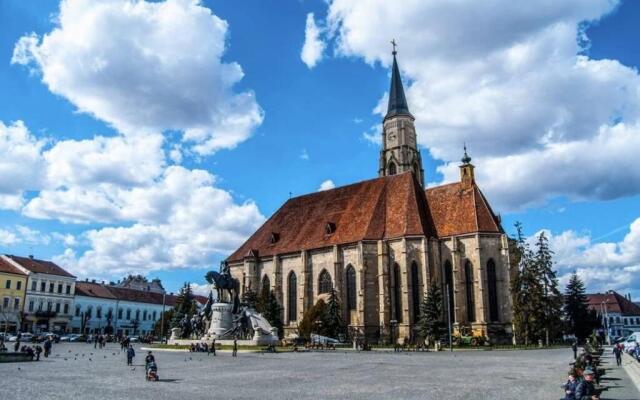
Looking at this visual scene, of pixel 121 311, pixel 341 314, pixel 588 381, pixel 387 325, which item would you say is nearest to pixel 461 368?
pixel 588 381

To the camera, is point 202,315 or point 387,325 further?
point 387,325

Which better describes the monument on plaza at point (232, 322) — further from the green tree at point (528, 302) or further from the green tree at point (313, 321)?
the green tree at point (528, 302)

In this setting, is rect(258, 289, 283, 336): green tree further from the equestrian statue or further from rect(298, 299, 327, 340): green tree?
the equestrian statue

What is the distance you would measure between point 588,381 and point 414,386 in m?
6.27

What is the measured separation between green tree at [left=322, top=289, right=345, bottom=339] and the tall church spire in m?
35.4

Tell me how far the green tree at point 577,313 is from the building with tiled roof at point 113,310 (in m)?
54.7

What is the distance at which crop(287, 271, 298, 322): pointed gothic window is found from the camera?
5444 cm

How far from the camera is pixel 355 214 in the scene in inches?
2132

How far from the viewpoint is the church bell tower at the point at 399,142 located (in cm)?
7056

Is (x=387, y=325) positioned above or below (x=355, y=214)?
below

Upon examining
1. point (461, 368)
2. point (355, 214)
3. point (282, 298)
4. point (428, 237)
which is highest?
point (355, 214)

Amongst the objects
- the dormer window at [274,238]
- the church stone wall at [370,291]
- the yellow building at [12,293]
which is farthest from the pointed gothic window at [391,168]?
the yellow building at [12,293]

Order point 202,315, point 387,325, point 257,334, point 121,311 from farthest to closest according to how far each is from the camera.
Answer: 1. point 121,311
2. point 387,325
3. point 202,315
4. point 257,334

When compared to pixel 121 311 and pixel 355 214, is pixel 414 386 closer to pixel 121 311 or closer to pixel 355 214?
pixel 355 214
